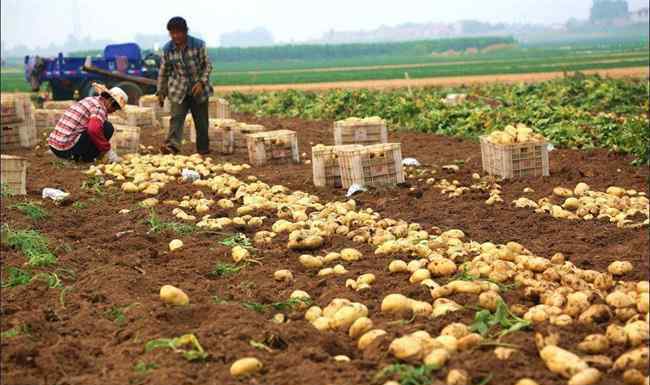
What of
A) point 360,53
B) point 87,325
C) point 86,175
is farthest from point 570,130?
point 360,53

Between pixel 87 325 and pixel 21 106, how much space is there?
11.1 m

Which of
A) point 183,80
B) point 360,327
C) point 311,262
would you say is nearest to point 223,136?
point 183,80

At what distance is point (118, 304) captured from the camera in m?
5.44

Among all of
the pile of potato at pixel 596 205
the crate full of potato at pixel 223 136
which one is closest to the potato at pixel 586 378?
the pile of potato at pixel 596 205

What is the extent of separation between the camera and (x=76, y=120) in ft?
36.1

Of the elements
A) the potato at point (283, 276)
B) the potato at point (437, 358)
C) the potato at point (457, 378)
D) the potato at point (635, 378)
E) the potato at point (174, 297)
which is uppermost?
the potato at point (174, 297)

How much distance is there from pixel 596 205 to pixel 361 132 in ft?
16.2

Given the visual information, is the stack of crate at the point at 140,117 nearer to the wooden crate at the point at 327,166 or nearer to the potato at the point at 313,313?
the wooden crate at the point at 327,166

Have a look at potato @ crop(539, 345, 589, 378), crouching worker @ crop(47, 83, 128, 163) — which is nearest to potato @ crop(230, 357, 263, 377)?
potato @ crop(539, 345, 589, 378)

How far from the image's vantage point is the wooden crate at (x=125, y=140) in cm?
1328

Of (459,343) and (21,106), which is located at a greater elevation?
(21,106)

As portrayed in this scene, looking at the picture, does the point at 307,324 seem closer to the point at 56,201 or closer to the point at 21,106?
the point at 56,201

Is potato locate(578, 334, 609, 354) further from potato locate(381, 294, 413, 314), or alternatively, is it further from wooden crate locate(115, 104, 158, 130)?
wooden crate locate(115, 104, 158, 130)

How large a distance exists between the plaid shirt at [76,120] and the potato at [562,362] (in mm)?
7737
